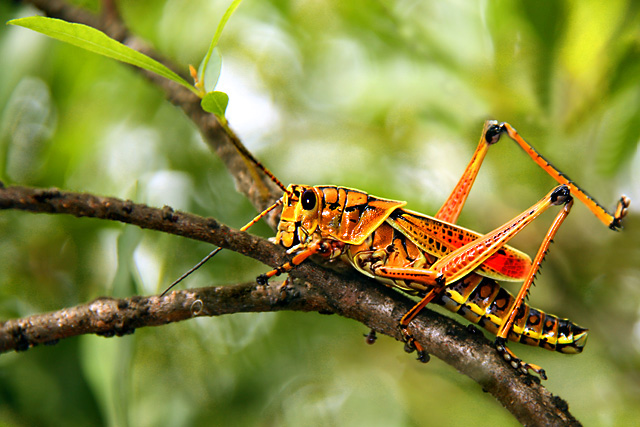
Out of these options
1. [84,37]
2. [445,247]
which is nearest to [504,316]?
[445,247]

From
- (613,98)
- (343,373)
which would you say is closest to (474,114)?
(613,98)

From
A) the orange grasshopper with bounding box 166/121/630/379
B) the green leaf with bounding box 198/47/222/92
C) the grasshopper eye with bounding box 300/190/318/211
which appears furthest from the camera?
the grasshopper eye with bounding box 300/190/318/211

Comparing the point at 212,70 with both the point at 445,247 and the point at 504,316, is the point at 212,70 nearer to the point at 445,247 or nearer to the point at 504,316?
the point at 445,247

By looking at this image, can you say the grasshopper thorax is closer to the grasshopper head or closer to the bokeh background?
the grasshopper head

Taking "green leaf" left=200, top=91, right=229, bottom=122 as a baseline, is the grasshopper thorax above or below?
above

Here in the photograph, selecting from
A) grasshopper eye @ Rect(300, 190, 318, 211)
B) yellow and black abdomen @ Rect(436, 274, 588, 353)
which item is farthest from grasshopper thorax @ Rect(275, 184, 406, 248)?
yellow and black abdomen @ Rect(436, 274, 588, 353)

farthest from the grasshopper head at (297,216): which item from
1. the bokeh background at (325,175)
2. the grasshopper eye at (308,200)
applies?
the bokeh background at (325,175)

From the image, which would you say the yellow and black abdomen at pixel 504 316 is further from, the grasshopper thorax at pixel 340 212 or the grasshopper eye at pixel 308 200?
the grasshopper eye at pixel 308 200
